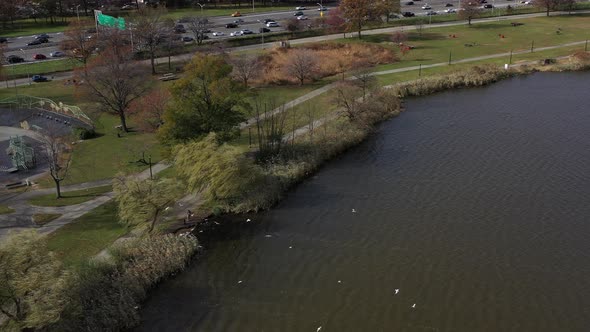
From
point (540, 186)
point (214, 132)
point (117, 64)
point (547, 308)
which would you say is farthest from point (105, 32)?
point (547, 308)

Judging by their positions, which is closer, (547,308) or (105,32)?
(547,308)

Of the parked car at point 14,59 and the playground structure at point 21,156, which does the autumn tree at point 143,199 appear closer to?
the playground structure at point 21,156

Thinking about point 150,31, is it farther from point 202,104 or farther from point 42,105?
point 202,104

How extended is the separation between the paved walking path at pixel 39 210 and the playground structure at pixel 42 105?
63.5 feet

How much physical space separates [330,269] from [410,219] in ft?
29.4

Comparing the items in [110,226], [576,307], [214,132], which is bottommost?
[576,307]

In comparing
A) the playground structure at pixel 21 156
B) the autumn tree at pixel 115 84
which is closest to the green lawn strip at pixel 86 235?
the playground structure at pixel 21 156

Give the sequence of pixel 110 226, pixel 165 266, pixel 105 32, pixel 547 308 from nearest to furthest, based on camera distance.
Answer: pixel 547 308
pixel 165 266
pixel 110 226
pixel 105 32

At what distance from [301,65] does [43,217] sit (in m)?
44.0

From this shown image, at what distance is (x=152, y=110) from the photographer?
183 feet

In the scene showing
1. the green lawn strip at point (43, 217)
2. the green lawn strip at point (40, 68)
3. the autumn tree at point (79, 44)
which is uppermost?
the autumn tree at point (79, 44)

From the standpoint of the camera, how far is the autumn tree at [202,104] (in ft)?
154

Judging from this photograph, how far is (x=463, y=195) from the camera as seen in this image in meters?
44.9

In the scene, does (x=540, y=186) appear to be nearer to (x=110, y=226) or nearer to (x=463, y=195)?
(x=463, y=195)
